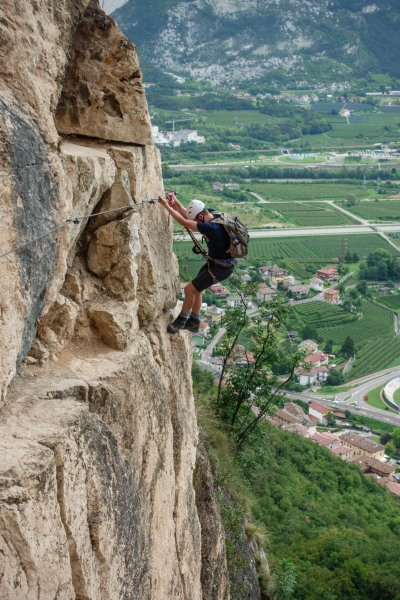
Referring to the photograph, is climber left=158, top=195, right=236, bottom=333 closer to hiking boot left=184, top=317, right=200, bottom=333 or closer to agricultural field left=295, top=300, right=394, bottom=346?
hiking boot left=184, top=317, right=200, bottom=333

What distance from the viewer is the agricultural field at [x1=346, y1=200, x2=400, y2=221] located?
98.5 metres

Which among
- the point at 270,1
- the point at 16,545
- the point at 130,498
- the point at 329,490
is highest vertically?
the point at 270,1

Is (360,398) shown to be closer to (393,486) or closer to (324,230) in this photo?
(393,486)

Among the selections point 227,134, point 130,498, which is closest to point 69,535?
point 130,498

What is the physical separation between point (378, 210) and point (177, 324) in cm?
9569

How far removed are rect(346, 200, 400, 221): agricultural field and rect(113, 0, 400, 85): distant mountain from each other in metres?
74.6

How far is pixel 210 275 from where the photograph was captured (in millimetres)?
8531

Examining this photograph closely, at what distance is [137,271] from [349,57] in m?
184

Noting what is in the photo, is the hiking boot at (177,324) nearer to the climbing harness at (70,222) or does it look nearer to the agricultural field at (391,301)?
the climbing harness at (70,222)

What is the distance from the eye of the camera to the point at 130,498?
251 inches

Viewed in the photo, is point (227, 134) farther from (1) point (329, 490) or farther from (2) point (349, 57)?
(1) point (329, 490)

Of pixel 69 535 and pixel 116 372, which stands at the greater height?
pixel 116 372

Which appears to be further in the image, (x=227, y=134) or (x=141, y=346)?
(x=227, y=134)

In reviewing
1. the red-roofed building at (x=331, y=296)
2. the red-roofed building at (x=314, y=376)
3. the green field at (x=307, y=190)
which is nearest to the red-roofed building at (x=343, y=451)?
the red-roofed building at (x=314, y=376)
